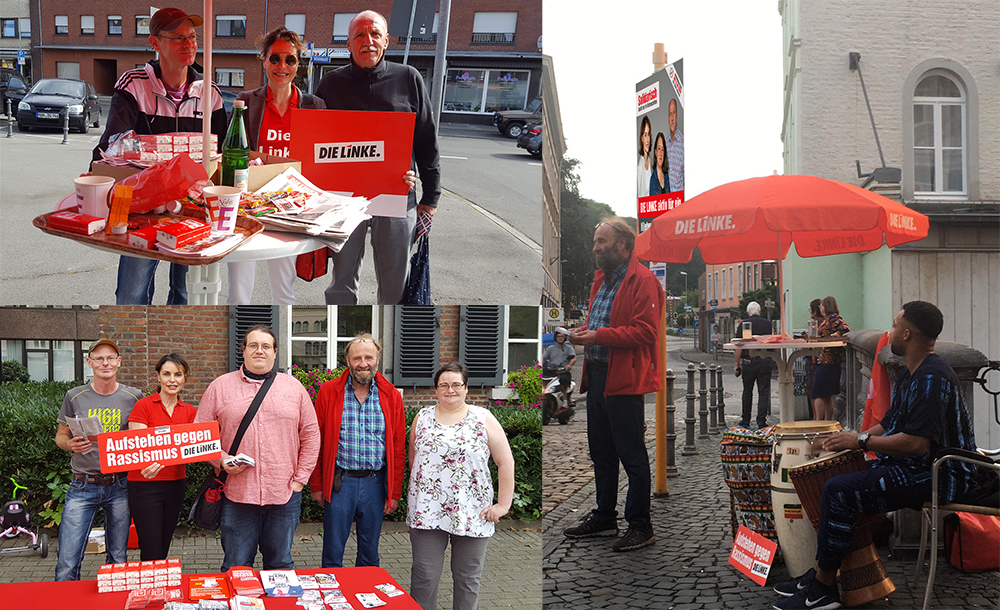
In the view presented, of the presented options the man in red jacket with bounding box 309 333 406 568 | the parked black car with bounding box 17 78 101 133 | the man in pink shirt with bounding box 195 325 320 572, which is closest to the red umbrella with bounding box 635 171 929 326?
the man in red jacket with bounding box 309 333 406 568

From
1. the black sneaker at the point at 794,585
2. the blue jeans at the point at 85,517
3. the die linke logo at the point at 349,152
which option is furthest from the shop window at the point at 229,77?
the black sneaker at the point at 794,585

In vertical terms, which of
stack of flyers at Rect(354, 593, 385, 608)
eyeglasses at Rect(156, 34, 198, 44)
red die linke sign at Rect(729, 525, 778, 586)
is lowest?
red die linke sign at Rect(729, 525, 778, 586)

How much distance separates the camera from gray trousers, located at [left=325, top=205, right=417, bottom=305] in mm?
3850

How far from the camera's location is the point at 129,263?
12.1 ft

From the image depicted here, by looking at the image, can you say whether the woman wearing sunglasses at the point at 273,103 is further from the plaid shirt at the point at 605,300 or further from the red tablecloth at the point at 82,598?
the plaid shirt at the point at 605,300

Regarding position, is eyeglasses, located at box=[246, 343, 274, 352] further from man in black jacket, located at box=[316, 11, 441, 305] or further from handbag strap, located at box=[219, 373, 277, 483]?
man in black jacket, located at box=[316, 11, 441, 305]

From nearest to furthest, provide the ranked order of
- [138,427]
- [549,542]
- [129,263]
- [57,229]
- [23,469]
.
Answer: [57,229]
[129,263]
[138,427]
[549,542]
[23,469]

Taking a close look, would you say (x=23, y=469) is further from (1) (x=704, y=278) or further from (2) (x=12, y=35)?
(1) (x=704, y=278)

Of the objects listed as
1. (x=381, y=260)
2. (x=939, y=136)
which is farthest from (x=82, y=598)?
(x=939, y=136)

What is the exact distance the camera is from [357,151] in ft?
12.2

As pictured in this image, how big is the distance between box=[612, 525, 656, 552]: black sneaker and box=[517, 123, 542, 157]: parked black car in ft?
5.64

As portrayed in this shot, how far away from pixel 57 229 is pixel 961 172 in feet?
11.5

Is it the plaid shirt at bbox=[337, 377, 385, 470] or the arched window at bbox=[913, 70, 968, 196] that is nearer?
the arched window at bbox=[913, 70, 968, 196]

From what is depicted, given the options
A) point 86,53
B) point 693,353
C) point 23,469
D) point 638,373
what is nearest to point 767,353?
point 693,353
